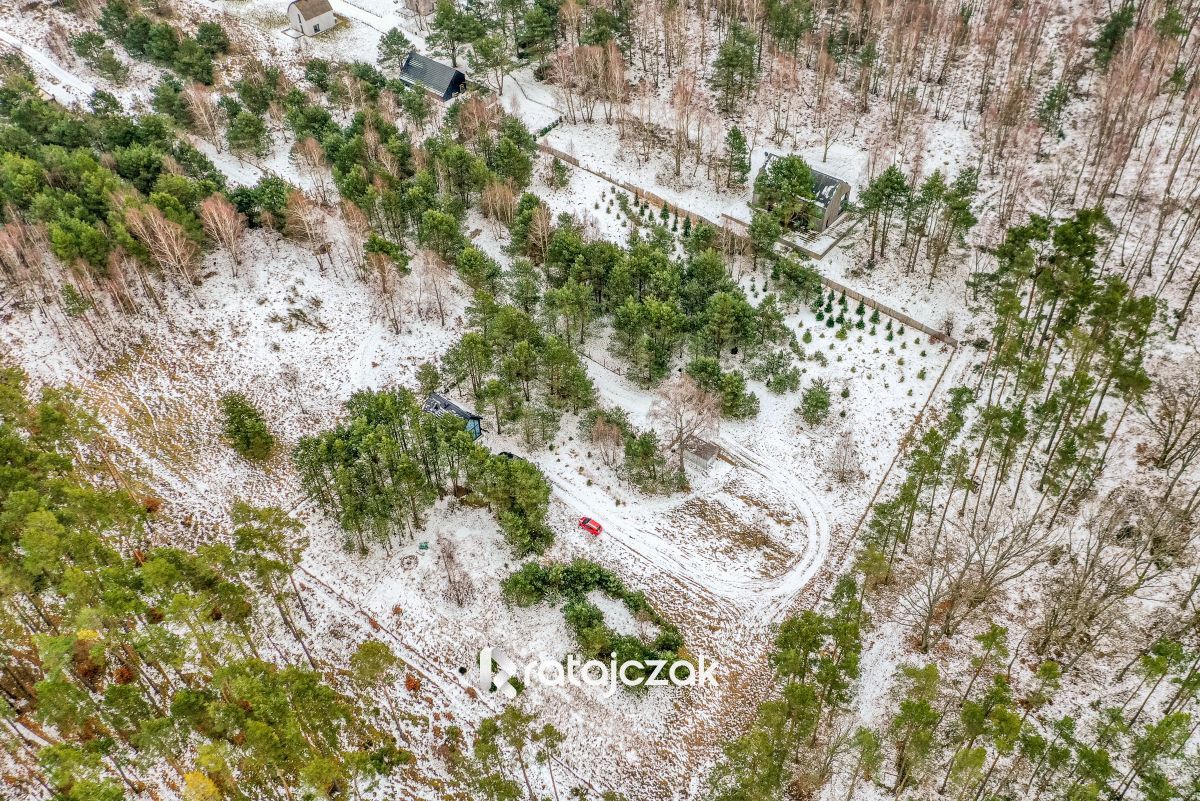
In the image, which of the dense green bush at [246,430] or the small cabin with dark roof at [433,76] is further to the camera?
the small cabin with dark roof at [433,76]

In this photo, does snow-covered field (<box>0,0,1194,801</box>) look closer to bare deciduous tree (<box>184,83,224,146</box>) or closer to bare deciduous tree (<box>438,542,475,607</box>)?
bare deciduous tree (<box>438,542,475,607</box>)

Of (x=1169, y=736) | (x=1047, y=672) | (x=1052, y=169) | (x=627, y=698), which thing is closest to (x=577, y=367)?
(x=627, y=698)

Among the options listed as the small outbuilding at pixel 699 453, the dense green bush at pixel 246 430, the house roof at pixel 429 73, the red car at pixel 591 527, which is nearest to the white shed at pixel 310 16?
the house roof at pixel 429 73

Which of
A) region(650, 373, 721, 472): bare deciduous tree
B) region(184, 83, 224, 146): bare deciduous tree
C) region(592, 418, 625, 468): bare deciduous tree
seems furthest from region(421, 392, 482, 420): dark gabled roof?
region(184, 83, 224, 146): bare deciduous tree

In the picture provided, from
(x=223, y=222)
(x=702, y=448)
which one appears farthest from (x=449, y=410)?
(x=223, y=222)

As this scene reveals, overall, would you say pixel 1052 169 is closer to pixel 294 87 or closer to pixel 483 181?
A: pixel 483 181

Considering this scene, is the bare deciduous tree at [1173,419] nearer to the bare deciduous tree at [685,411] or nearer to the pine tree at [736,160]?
the bare deciduous tree at [685,411]

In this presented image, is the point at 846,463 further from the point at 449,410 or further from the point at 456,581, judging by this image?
the point at 449,410
